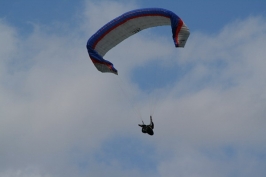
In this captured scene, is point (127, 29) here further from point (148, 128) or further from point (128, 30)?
point (148, 128)

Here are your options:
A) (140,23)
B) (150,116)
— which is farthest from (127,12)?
(150,116)

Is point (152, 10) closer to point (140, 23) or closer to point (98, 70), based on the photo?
point (140, 23)

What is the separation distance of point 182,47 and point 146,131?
625 cm

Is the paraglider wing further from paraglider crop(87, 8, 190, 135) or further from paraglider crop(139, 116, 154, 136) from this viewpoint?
paraglider crop(139, 116, 154, 136)

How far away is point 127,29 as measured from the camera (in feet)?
120

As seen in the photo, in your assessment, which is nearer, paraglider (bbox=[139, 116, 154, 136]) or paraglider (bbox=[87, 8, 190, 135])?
paraglider (bbox=[87, 8, 190, 135])

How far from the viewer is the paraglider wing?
34.0 m

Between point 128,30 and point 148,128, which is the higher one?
point 128,30

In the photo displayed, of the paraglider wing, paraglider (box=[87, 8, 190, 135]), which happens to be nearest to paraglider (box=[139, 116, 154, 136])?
paraglider (box=[87, 8, 190, 135])

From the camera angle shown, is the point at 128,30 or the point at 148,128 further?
the point at 128,30

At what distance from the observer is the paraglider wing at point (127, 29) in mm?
34000

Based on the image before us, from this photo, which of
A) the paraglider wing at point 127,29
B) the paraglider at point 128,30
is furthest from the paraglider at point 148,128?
the paraglider wing at point 127,29

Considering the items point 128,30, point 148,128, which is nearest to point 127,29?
point 128,30

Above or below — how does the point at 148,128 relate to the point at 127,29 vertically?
below
